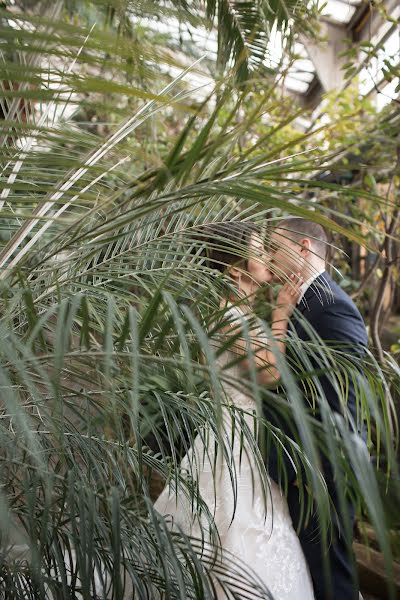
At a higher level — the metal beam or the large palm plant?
the metal beam

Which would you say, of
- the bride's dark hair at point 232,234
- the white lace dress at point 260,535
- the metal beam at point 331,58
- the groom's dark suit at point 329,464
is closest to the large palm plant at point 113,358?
the bride's dark hair at point 232,234

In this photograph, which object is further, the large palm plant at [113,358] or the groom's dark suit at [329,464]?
the groom's dark suit at [329,464]

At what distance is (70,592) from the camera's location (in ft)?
4.27

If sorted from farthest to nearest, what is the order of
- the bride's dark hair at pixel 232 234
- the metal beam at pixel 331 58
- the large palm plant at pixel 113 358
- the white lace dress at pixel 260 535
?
1. the metal beam at pixel 331 58
2. the white lace dress at pixel 260 535
3. the bride's dark hair at pixel 232 234
4. the large palm plant at pixel 113 358

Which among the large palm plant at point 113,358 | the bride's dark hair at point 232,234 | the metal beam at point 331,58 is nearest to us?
the large palm plant at point 113,358

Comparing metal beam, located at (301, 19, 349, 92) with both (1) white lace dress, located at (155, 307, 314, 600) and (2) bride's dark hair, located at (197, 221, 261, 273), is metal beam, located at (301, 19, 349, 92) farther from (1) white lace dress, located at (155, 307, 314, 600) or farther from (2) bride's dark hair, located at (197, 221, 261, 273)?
(2) bride's dark hair, located at (197, 221, 261, 273)

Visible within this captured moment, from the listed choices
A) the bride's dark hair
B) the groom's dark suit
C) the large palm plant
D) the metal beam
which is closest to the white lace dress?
the groom's dark suit

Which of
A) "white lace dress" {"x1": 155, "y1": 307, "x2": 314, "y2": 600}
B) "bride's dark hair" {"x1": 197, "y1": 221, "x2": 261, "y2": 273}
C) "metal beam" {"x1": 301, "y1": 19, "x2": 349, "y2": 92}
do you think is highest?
"metal beam" {"x1": 301, "y1": 19, "x2": 349, "y2": 92}

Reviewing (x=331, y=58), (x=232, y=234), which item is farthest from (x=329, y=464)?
(x=331, y=58)

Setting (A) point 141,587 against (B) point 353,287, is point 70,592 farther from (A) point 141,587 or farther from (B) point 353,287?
(B) point 353,287

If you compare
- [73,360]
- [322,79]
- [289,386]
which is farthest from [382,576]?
[322,79]

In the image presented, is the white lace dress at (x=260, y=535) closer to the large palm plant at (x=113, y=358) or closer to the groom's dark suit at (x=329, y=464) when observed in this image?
the groom's dark suit at (x=329, y=464)

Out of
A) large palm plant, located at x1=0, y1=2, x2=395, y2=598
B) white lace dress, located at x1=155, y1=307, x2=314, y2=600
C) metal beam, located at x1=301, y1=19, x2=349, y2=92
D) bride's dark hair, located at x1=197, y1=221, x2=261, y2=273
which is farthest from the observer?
metal beam, located at x1=301, y1=19, x2=349, y2=92

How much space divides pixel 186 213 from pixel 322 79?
4.32 meters
